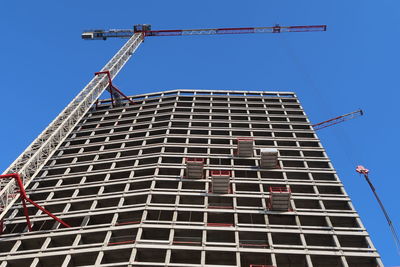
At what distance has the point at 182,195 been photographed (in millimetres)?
32938

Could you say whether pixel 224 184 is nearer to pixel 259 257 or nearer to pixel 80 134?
pixel 259 257

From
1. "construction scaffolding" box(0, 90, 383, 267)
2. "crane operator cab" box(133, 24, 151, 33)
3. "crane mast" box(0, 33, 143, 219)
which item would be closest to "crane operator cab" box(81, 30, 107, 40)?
"crane operator cab" box(133, 24, 151, 33)

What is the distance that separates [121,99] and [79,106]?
8019mm

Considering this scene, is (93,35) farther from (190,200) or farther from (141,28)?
(190,200)

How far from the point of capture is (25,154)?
38.2 m

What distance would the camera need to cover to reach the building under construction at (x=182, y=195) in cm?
2756

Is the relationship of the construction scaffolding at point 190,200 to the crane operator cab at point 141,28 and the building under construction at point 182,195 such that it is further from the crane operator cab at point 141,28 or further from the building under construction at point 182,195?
the crane operator cab at point 141,28

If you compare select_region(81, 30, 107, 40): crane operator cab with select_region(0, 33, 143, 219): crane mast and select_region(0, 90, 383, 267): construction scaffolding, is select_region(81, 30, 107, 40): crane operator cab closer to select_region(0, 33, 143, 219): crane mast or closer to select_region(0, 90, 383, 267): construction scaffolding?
select_region(0, 33, 143, 219): crane mast

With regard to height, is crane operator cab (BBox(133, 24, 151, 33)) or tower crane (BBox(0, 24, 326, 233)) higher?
crane operator cab (BBox(133, 24, 151, 33))

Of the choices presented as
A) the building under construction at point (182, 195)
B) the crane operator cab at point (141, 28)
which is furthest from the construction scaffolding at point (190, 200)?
the crane operator cab at point (141, 28)

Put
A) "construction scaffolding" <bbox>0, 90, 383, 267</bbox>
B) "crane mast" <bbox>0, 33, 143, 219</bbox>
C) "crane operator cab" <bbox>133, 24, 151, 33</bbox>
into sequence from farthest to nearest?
"crane operator cab" <bbox>133, 24, 151, 33</bbox>
"crane mast" <bbox>0, 33, 143, 219</bbox>
"construction scaffolding" <bbox>0, 90, 383, 267</bbox>

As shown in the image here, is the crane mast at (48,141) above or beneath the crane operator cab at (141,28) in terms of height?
beneath

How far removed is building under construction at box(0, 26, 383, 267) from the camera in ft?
90.4

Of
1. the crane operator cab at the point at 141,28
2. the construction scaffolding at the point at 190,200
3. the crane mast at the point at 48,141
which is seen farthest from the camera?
the crane operator cab at the point at 141,28
